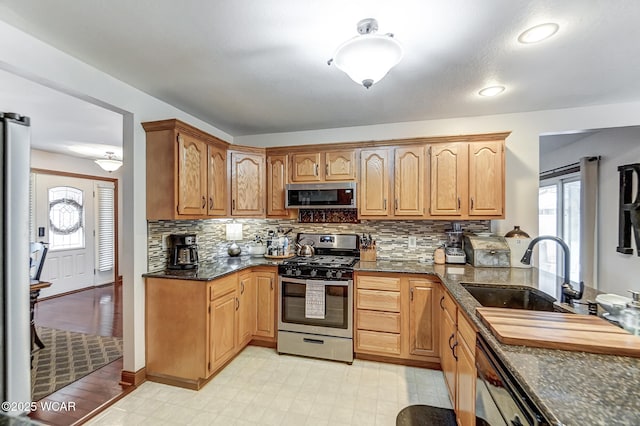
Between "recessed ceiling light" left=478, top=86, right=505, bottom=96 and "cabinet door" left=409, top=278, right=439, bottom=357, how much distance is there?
68.8 inches

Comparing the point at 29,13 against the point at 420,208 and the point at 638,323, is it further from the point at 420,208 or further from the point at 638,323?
the point at 638,323

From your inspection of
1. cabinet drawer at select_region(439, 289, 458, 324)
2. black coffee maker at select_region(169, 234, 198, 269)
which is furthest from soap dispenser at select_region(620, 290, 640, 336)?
black coffee maker at select_region(169, 234, 198, 269)

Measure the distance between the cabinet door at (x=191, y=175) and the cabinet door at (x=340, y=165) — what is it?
1.29 metres

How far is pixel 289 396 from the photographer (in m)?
2.31

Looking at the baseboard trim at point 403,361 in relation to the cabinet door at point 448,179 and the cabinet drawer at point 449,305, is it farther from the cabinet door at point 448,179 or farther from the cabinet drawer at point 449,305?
the cabinet door at point 448,179

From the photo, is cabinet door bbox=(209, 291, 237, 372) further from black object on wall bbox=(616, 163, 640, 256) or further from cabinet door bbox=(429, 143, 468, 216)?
black object on wall bbox=(616, 163, 640, 256)

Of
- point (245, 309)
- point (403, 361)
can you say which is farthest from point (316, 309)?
point (403, 361)

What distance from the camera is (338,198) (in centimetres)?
323

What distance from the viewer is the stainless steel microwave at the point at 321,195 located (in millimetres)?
3193

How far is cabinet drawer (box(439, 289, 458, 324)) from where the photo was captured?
199 cm

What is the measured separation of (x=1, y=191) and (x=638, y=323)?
8.72 feet

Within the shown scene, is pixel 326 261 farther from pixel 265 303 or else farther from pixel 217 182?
pixel 217 182

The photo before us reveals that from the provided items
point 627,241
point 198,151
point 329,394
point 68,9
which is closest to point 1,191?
point 68,9

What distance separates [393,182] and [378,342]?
5.31 feet
